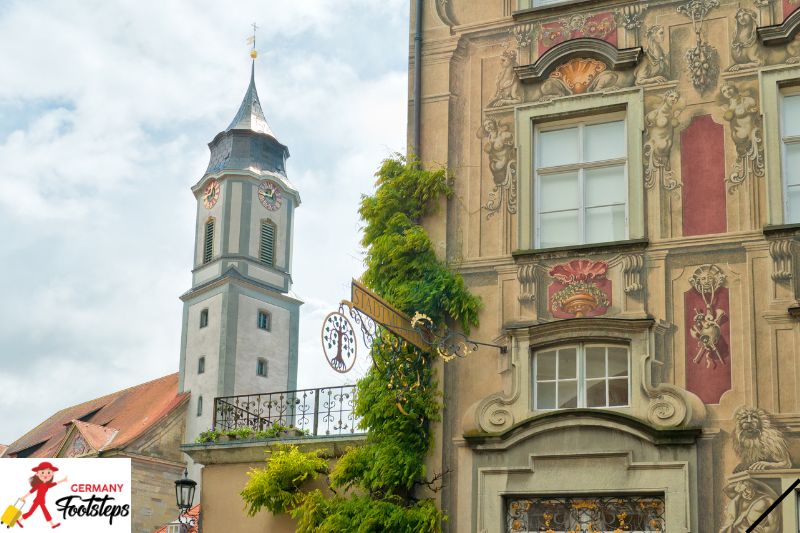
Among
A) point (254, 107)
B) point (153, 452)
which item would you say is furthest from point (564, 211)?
point (254, 107)

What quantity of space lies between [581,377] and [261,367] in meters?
47.1

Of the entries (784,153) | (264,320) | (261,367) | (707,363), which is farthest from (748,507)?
(264,320)

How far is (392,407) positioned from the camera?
14242 millimetres

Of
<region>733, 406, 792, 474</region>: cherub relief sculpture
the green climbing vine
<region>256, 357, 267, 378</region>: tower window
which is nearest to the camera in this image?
<region>733, 406, 792, 474</region>: cherub relief sculpture

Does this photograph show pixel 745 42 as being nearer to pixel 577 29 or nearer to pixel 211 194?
pixel 577 29

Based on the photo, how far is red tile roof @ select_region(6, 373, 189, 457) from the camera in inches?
2286

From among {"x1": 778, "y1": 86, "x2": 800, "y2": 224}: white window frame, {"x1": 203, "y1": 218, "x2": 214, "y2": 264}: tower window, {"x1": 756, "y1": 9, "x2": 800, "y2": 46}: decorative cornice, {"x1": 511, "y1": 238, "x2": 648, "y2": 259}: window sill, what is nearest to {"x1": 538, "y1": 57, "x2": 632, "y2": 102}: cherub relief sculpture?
{"x1": 756, "y1": 9, "x2": 800, "y2": 46}: decorative cornice

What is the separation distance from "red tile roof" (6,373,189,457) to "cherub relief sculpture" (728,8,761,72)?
44972mm

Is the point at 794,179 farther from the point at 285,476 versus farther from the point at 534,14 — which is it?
the point at 285,476

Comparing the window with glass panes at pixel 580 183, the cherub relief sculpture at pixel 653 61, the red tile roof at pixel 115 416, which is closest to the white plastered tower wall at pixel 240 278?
the red tile roof at pixel 115 416

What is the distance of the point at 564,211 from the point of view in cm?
1450

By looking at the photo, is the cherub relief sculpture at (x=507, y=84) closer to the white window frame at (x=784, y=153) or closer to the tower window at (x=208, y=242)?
the white window frame at (x=784, y=153)

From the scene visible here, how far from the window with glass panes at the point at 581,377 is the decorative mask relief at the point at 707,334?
0.71 m

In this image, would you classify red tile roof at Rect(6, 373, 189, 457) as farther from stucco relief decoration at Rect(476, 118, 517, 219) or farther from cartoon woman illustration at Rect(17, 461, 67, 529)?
stucco relief decoration at Rect(476, 118, 517, 219)
